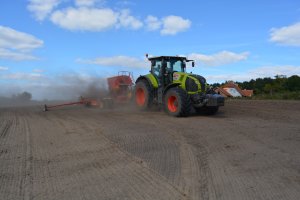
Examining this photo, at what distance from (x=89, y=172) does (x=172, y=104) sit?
896cm

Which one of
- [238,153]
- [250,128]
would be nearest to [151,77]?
[250,128]

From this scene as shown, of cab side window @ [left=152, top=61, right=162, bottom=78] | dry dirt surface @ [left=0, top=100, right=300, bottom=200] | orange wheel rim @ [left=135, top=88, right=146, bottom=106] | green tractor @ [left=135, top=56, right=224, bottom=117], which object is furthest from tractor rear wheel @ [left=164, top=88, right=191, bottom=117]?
orange wheel rim @ [left=135, top=88, right=146, bottom=106]

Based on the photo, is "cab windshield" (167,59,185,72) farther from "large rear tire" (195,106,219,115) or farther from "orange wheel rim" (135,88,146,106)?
"large rear tire" (195,106,219,115)

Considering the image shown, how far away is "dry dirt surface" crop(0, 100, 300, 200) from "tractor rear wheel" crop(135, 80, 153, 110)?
4.49 meters

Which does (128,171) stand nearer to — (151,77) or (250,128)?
(250,128)

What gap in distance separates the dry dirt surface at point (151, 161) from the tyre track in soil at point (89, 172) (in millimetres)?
15

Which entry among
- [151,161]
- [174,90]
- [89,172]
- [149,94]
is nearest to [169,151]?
[151,161]

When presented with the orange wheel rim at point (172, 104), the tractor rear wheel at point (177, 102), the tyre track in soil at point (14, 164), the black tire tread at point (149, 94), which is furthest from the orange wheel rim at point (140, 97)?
the tyre track in soil at point (14, 164)

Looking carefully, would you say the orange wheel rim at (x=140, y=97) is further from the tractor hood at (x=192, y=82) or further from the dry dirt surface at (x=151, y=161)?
the dry dirt surface at (x=151, y=161)

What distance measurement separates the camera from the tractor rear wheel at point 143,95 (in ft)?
56.2

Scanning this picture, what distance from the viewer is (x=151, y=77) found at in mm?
17250

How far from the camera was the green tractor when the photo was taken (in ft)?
49.0

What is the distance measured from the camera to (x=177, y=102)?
15.2 m

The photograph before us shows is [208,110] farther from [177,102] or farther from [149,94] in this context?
[149,94]
